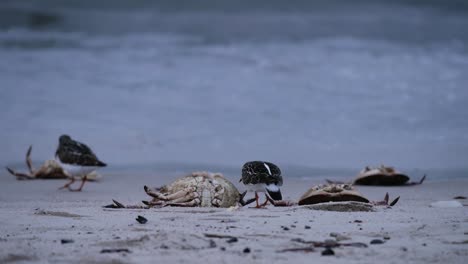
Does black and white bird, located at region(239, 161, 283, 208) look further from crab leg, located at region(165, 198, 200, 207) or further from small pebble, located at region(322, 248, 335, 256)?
small pebble, located at region(322, 248, 335, 256)

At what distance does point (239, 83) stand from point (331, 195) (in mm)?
8176

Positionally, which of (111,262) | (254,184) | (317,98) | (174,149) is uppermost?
(317,98)

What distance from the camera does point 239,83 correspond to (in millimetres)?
14172

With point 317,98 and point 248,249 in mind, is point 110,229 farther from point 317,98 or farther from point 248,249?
point 317,98

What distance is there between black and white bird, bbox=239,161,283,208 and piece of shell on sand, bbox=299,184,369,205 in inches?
8.5

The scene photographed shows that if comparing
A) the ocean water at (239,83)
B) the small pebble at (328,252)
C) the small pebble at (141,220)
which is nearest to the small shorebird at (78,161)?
the ocean water at (239,83)

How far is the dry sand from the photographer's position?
3787mm

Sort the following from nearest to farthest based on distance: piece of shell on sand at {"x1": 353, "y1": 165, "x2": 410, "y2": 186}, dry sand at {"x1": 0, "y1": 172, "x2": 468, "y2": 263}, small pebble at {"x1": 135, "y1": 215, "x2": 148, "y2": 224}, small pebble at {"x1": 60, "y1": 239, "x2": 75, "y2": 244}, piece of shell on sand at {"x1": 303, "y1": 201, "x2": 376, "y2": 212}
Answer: dry sand at {"x1": 0, "y1": 172, "x2": 468, "y2": 263} → small pebble at {"x1": 60, "y1": 239, "x2": 75, "y2": 244} → small pebble at {"x1": 135, "y1": 215, "x2": 148, "y2": 224} → piece of shell on sand at {"x1": 303, "y1": 201, "x2": 376, "y2": 212} → piece of shell on sand at {"x1": 353, "y1": 165, "x2": 410, "y2": 186}

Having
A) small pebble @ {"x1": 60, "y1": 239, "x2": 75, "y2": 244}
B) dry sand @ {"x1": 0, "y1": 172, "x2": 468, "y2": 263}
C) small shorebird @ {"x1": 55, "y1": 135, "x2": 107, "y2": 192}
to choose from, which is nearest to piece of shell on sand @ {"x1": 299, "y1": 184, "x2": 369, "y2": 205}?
dry sand @ {"x1": 0, "y1": 172, "x2": 468, "y2": 263}

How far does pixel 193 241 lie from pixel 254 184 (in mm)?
2307

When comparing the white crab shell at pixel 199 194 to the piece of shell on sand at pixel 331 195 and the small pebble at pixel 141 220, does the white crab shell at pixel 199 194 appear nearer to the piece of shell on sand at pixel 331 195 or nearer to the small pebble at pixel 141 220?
the piece of shell on sand at pixel 331 195

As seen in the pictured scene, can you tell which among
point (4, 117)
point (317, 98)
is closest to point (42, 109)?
point (4, 117)

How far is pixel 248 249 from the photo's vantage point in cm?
392

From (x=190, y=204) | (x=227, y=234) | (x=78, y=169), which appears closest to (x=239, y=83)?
(x=78, y=169)
